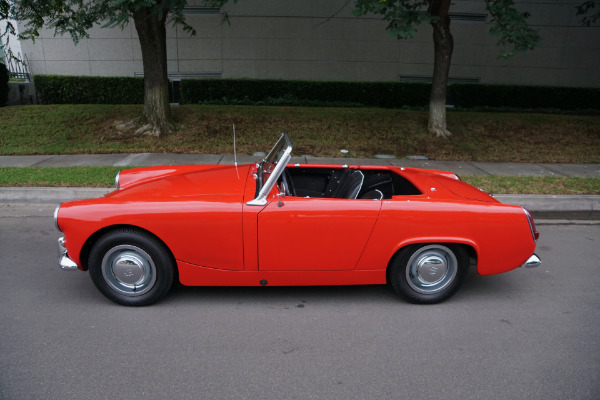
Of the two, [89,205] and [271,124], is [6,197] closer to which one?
[89,205]

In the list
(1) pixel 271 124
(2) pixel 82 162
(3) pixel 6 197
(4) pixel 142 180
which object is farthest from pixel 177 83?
(4) pixel 142 180

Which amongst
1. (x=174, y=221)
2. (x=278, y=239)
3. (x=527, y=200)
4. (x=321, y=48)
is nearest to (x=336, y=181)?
(x=278, y=239)

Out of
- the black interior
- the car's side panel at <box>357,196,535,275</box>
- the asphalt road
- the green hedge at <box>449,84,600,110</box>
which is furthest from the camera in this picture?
the green hedge at <box>449,84,600,110</box>

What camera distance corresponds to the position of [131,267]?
11.1 feet

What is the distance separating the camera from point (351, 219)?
11.1 feet

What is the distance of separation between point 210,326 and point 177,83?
13.2 metres

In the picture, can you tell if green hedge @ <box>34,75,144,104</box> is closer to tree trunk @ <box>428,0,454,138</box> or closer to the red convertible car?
tree trunk @ <box>428,0,454,138</box>

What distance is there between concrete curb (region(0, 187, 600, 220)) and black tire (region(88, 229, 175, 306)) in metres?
3.15

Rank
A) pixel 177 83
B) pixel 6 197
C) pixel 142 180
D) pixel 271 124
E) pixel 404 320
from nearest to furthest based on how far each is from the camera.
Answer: pixel 404 320 → pixel 142 180 → pixel 6 197 → pixel 271 124 → pixel 177 83

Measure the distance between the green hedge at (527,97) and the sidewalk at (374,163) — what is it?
6044mm

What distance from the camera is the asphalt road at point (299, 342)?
2.66 meters

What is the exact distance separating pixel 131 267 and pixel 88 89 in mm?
12009

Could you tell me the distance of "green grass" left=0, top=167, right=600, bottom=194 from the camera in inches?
259

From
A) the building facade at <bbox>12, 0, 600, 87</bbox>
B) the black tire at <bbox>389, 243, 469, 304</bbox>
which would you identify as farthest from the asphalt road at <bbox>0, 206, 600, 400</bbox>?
the building facade at <bbox>12, 0, 600, 87</bbox>
